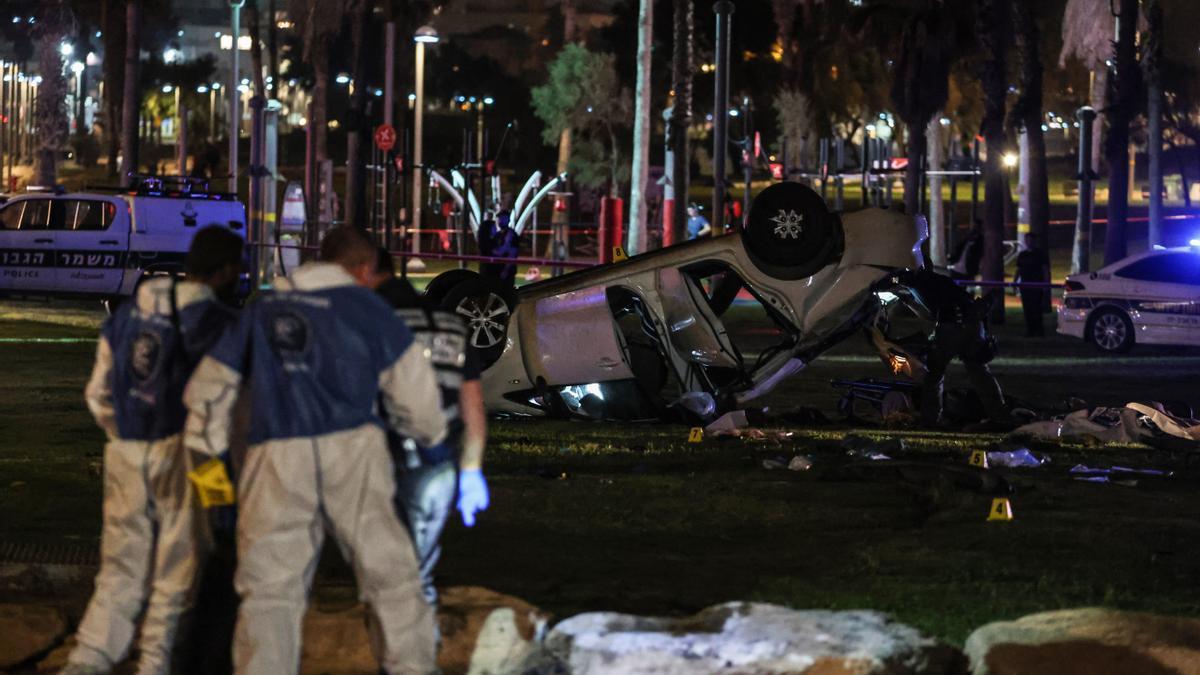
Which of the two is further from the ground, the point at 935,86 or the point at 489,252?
the point at 935,86

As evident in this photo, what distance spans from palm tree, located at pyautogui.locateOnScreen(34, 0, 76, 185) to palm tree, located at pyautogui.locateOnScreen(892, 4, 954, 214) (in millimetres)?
39841

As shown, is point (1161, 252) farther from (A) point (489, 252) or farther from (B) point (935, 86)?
(B) point (935, 86)

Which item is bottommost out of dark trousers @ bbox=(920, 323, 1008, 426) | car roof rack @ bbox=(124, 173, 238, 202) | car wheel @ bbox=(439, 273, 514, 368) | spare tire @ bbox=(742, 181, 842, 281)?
dark trousers @ bbox=(920, 323, 1008, 426)

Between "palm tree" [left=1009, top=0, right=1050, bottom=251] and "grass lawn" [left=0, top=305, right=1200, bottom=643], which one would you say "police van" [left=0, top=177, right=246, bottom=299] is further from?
"palm tree" [left=1009, top=0, right=1050, bottom=251]

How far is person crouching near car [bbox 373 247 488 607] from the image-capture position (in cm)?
607

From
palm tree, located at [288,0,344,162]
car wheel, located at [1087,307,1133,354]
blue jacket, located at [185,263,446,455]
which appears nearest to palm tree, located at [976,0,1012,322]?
car wheel, located at [1087,307,1133,354]

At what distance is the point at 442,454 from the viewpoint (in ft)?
19.9

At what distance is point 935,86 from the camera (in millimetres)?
39250

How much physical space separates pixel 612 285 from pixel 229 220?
55.2 ft

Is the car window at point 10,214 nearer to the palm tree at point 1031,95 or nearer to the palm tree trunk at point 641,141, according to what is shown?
the palm tree trunk at point 641,141

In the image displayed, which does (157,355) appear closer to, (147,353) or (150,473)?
(147,353)

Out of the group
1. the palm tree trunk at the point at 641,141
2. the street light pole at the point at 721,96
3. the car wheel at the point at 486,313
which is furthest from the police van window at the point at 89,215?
the car wheel at the point at 486,313

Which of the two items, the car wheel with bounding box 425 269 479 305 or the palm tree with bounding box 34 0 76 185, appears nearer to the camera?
the car wheel with bounding box 425 269 479 305

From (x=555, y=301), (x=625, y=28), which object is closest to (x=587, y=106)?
(x=625, y=28)
